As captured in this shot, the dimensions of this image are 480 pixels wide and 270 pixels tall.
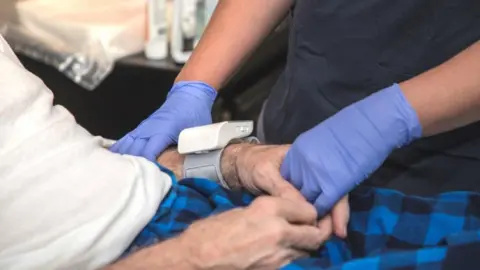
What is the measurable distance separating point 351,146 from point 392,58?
19 cm

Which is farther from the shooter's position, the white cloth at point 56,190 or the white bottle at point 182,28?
the white bottle at point 182,28

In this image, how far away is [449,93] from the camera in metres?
0.96

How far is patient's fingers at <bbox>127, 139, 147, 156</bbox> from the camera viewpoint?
1124mm

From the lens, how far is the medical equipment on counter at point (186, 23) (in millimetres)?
1667

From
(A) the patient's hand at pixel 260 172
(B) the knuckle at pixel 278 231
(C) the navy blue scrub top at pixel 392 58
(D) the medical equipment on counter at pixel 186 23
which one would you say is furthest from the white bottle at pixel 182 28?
(B) the knuckle at pixel 278 231

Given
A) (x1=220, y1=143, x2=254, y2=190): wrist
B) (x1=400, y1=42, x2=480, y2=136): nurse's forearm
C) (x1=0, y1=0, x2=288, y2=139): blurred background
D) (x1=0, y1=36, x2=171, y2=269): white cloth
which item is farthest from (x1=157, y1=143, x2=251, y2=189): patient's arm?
(x1=0, y1=0, x2=288, y2=139): blurred background

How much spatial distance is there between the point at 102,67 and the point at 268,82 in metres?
0.38

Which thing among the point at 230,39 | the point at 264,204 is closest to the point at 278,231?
the point at 264,204

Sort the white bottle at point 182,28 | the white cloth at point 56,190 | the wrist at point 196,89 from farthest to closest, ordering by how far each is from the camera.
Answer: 1. the white bottle at point 182,28
2. the wrist at point 196,89
3. the white cloth at point 56,190

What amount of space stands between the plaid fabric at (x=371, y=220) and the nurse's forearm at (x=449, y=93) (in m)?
0.10

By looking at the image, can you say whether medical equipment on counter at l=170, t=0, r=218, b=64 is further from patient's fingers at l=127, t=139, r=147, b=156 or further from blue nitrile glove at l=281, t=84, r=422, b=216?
blue nitrile glove at l=281, t=84, r=422, b=216

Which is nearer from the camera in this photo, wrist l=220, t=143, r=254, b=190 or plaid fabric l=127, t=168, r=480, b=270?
plaid fabric l=127, t=168, r=480, b=270

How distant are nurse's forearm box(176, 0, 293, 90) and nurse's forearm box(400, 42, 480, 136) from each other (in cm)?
37

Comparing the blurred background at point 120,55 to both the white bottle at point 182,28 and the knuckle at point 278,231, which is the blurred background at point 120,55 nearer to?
the white bottle at point 182,28
